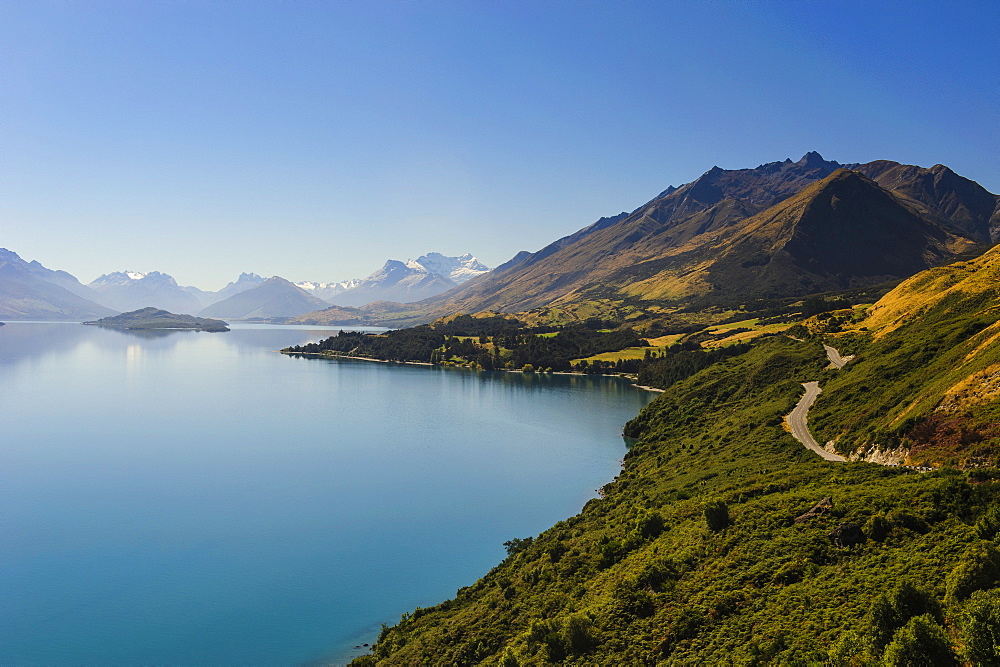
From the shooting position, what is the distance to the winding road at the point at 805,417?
2048 inches

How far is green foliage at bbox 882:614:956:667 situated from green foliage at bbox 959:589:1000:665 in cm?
55

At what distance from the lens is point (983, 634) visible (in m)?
16.1

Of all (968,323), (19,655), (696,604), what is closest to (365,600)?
(19,655)

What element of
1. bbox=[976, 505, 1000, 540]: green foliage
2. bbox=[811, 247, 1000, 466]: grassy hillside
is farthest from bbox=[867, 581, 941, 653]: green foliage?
bbox=[811, 247, 1000, 466]: grassy hillside

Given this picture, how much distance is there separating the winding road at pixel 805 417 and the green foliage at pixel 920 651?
113 ft

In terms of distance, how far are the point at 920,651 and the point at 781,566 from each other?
11457 mm

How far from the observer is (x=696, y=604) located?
2736 cm

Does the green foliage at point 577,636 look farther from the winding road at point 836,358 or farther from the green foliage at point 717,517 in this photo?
the winding road at point 836,358

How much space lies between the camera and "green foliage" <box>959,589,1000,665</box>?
15.8 m

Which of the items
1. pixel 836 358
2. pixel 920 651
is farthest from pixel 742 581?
pixel 836 358

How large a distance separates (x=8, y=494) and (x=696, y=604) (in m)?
84.2

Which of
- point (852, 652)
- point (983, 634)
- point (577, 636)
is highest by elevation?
point (983, 634)

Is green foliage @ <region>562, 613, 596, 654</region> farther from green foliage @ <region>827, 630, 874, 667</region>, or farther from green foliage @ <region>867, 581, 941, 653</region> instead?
green foliage @ <region>867, 581, 941, 653</region>

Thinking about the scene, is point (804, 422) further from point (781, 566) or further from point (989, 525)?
point (989, 525)
